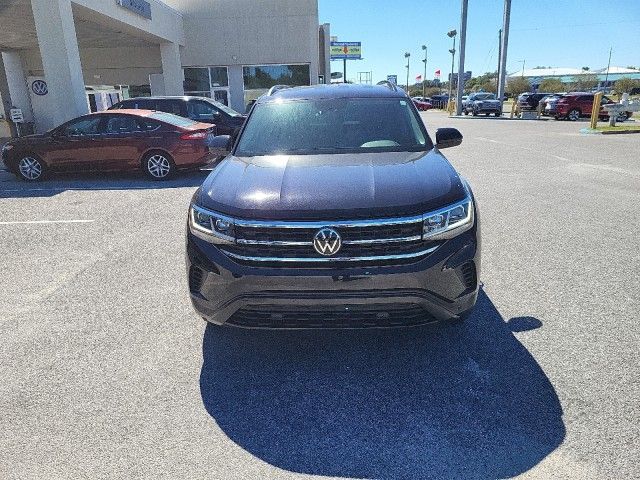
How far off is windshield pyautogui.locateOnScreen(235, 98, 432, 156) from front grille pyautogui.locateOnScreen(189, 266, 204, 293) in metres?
1.33

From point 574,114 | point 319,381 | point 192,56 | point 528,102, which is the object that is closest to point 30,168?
point 319,381

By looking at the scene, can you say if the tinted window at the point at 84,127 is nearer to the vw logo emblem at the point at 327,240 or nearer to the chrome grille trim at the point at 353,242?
the chrome grille trim at the point at 353,242

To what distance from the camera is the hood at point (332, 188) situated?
9.29ft

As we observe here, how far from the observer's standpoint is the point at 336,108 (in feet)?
14.7

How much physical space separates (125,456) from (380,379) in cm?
148

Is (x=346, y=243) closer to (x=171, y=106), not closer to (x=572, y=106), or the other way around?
(x=171, y=106)

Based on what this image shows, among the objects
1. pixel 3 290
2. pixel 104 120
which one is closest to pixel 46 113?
pixel 104 120

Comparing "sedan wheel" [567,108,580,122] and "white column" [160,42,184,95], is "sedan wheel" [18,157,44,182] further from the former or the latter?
"sedan wheel" [567,108,580,122]

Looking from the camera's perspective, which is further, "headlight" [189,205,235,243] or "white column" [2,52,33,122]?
"white column" [2,52,33,122]

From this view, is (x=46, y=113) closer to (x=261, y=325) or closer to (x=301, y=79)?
(x=301, y=79)

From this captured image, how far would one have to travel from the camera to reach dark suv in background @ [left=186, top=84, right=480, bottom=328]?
109 inches

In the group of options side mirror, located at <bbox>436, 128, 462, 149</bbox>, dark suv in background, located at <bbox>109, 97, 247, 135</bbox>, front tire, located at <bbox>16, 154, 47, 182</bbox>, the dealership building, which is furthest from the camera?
the dealership building

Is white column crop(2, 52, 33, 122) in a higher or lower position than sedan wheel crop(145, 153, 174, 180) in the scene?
higher

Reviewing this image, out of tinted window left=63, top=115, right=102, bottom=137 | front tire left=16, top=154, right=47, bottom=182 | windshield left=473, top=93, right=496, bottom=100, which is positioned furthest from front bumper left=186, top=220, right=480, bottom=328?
windshield left=473, top=93, right=496, bottom=100
